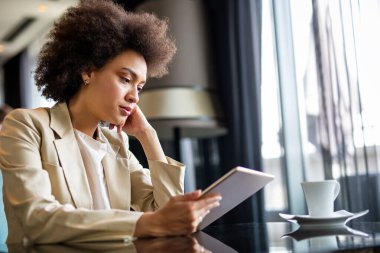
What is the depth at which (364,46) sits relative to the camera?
2.67 metres

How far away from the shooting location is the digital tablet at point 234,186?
1.16 metres

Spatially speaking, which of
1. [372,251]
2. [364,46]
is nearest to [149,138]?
[372,251]

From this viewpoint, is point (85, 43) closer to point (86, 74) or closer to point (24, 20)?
point (86, 74)

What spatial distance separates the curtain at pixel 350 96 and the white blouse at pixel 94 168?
1.44 metres

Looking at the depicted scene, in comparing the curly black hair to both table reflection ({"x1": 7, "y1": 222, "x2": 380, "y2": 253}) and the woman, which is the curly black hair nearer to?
the woman

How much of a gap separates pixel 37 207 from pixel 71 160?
0.93ft

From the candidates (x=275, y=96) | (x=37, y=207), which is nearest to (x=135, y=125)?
(x=37, y=207)

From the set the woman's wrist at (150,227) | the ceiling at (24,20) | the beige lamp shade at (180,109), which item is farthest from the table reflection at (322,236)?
the ceiling at (24,20)

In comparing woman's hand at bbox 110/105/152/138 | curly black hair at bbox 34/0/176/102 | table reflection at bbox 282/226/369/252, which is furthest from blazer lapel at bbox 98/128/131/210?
table reflection at bbox 282/226/369/252

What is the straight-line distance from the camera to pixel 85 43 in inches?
66.8

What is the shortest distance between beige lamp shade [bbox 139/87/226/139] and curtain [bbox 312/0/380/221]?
662 millimetres

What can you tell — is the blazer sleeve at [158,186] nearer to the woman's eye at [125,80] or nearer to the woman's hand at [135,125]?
the woman's hand at [135,125]

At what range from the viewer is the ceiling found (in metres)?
5.94

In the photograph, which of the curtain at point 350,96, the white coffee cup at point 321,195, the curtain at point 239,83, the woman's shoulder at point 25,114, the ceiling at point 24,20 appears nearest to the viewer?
the white coffee cup at point 321,195
